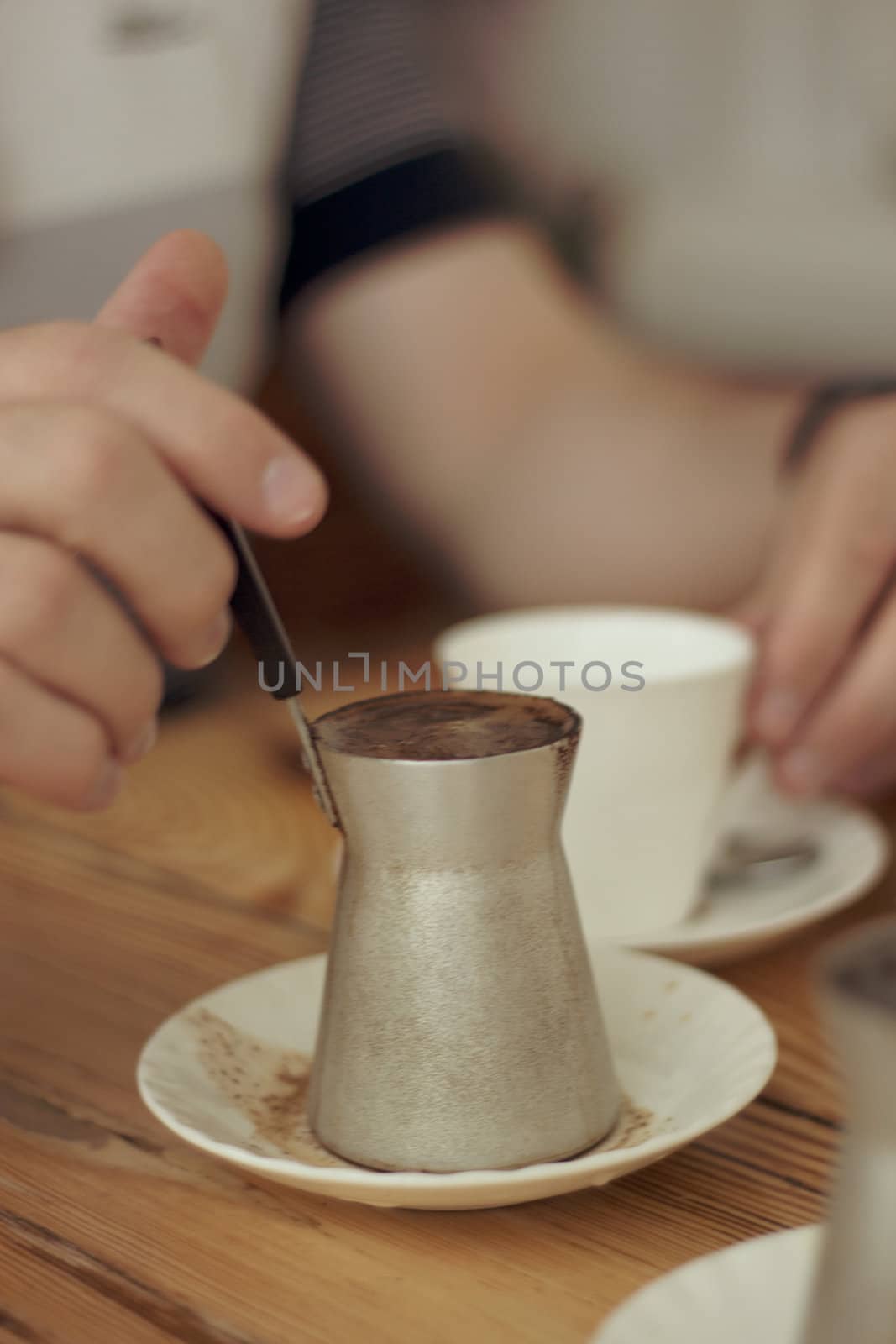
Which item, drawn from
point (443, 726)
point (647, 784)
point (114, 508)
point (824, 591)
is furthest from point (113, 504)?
point (824, 591)

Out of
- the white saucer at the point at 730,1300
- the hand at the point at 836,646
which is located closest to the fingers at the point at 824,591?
the hand at the point at 836,646

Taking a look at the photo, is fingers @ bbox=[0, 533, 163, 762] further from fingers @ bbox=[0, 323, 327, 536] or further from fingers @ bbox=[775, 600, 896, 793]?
fingers @ bbox=[775, 600, 896, 793]

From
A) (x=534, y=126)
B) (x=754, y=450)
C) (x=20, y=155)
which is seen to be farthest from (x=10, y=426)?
(x=534, y=126)

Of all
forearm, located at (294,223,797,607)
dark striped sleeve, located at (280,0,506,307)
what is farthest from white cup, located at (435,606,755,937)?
dark striped sleeve, located at (280,0,506,307)

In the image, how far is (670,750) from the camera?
0.51 m

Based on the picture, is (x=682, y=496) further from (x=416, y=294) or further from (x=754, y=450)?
(x=416, y=294)

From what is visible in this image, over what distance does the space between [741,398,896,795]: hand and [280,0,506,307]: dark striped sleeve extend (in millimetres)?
488

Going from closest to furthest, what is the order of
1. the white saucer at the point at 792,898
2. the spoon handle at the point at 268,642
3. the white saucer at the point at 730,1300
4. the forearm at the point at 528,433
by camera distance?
1. the white saucer at the point at 730,1300
2. the spoon handle at the point at 268,642
3. the white saucer at the point at 792,898
4. the forearm at the point at 528,433

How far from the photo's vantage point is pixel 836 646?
0.65 metres

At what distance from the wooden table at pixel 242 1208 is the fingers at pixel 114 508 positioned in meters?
0.13

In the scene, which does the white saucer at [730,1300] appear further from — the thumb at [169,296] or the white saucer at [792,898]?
the thumb at [169,296]

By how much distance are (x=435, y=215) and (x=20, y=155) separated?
308 mm

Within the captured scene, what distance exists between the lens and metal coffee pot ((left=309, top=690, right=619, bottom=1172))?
0.33 meters

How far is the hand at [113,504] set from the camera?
1.30ft
